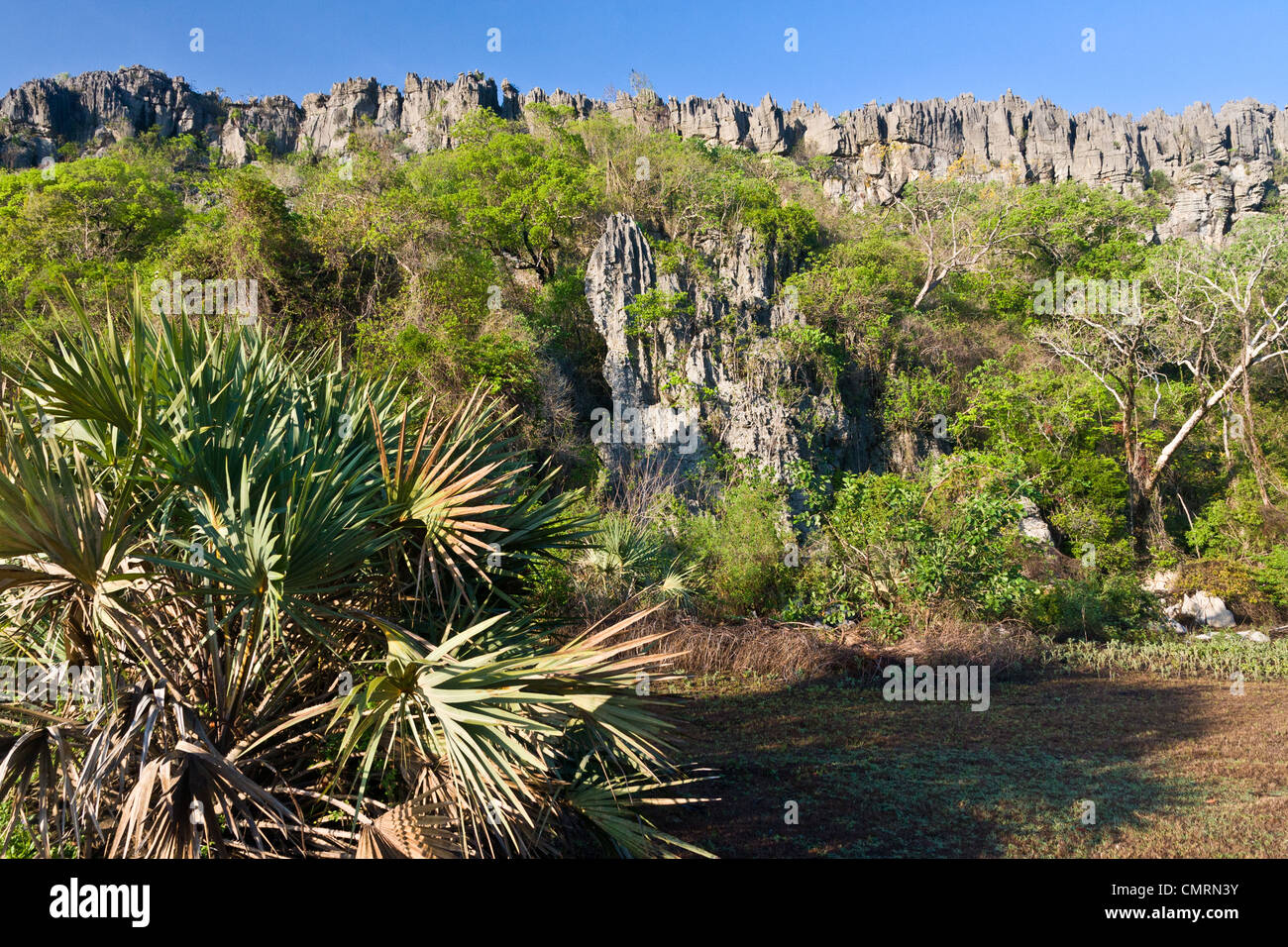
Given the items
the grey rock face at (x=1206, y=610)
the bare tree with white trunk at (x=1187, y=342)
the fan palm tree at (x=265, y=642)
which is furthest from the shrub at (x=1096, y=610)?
the fan palm tree at (x=265, y=642)

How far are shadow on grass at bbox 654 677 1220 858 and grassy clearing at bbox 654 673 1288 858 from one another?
0.8 inches

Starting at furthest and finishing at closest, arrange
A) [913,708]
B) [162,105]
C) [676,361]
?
[162,105]
[676,361]
[913,708]

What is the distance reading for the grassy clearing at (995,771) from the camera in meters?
5.02

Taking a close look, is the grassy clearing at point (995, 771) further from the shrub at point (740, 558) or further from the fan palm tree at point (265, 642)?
the shrub at point (740, 558)

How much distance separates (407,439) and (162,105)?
204 feet

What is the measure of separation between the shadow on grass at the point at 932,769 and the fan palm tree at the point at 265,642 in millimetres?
1329

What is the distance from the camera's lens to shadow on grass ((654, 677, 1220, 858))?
505 centimetres

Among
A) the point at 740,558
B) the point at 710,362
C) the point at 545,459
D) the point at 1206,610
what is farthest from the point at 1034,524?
the point at 545,459

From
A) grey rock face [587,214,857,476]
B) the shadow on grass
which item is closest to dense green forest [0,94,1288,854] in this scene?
Result: grey rock face [587,214,857,476]

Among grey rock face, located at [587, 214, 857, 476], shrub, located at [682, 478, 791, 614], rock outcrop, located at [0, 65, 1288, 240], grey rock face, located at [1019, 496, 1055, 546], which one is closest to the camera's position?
shrub, located at [682, 478, 791, 614]

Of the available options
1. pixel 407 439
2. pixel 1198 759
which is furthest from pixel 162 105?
pixel 1198 759

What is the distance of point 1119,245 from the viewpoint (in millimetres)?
24281

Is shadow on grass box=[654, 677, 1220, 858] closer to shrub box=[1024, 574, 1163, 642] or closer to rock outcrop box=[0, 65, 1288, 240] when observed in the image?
shrub box=[1024, 574, 1163, 642]
